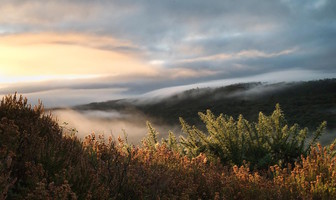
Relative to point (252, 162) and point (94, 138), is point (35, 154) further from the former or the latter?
point (252, 162)

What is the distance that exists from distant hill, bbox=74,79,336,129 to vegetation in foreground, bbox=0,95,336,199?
20562 mm

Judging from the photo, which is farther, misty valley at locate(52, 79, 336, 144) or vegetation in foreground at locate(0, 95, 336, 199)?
misty valley at locate(52, 79, 336, 144)

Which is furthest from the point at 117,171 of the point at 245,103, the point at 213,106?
the point at 213,106

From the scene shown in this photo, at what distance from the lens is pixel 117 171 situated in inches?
168

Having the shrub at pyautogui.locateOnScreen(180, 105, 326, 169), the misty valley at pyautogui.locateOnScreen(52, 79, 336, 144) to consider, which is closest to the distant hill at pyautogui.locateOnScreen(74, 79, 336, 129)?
the misty valley at pyautogui.locateOnScreen(52, 79, 336, 144)

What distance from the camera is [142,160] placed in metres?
5.31

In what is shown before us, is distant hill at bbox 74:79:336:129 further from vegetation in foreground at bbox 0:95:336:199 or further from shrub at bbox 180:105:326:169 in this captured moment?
vegetation in foreground at bbox 0:95:336:199

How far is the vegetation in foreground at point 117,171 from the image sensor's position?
356 cm

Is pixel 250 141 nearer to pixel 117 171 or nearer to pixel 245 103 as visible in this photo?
pixel 117 171

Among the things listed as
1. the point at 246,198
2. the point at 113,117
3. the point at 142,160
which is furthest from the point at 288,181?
the point at 113,117

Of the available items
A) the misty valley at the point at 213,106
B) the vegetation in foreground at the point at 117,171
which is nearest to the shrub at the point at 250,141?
the vegetation in foreground at the point at 117,171

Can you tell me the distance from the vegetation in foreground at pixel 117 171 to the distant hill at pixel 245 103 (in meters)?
20.6

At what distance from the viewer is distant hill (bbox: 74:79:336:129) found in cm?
2861

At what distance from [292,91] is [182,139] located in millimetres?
34661
